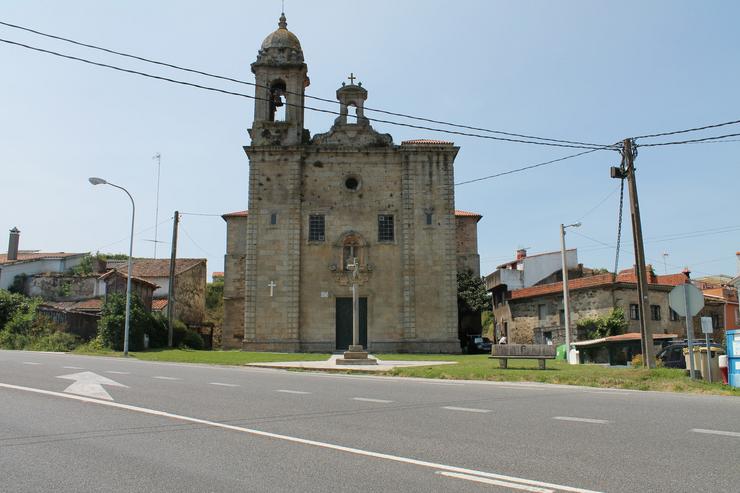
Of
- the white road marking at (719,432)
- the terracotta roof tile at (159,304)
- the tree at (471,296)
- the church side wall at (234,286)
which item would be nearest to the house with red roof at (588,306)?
the tree at (471,296)

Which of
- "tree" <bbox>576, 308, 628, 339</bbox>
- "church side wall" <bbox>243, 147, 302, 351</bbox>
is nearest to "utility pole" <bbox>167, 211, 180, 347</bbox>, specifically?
"church side wall" <bbox>243, 147, 302, 351</bbox>

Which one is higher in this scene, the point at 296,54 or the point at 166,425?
the point at 296,54

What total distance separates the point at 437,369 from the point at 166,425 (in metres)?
11.8

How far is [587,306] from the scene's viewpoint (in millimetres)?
38000

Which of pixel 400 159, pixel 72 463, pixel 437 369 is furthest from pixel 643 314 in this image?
pixel 400 159

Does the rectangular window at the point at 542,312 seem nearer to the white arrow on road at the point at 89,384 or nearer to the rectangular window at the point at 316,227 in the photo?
the rectangular window at the point at 316,227

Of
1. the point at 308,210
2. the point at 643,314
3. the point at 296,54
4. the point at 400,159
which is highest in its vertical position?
the point at 296,54

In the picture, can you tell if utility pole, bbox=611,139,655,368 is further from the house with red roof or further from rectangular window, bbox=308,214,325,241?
rectangular window, bbox=308,214,325,241

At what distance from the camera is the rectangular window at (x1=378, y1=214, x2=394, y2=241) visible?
112ft

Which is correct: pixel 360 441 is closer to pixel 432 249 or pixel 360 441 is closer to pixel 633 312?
pixel 432 249

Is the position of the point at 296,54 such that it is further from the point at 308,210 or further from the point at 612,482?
the point at 612,482

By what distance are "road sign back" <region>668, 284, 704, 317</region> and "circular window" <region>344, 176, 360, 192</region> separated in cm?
2156

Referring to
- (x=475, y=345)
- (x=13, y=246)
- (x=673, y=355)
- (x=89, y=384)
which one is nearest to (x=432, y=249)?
(x=475, y=345)

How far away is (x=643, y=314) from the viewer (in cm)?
1764
